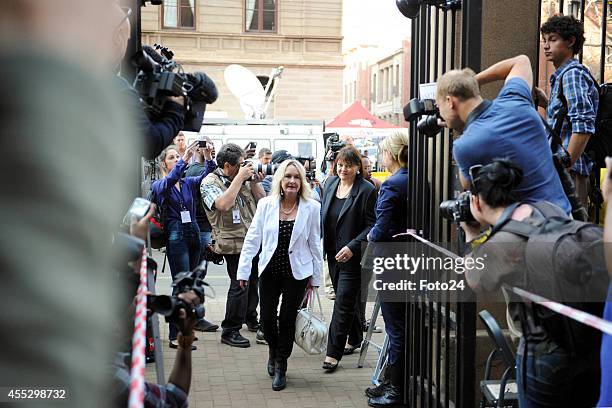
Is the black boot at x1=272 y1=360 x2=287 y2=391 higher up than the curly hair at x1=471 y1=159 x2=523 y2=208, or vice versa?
the curly hair at x1=471 y1=159 x2=523 y2=208

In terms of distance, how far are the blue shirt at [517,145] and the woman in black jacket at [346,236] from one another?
126 inches

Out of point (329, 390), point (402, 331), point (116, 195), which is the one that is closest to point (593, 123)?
point (402, 331)

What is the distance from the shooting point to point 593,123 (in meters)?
4.49

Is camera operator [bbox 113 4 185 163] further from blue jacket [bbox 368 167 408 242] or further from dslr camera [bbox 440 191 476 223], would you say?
blue jacket [bbox 368 167 408 242]

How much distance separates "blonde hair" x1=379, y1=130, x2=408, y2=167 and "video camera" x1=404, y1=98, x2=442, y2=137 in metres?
1.66

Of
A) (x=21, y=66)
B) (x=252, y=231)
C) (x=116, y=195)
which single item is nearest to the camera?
(x=21, y=66)

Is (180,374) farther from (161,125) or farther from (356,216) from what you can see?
(356,216)

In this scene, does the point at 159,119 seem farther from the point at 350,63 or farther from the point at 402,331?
the point at 350,63

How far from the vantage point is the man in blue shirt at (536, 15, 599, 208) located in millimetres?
4469

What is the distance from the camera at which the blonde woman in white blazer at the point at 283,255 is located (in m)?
6.47

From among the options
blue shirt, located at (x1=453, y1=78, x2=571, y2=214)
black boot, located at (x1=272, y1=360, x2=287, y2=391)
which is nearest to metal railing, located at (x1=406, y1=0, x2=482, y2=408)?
blue shirt, located at (x1=453, y1=78, x2=571, y2=214)

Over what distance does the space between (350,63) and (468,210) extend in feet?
248

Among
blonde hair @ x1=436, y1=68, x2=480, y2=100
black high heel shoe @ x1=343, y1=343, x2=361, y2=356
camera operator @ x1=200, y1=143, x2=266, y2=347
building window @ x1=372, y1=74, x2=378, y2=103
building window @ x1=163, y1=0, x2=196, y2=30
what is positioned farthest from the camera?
building window @ x1=372, y1=74, x2=378, y2=103

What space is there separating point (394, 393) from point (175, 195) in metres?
3.03
